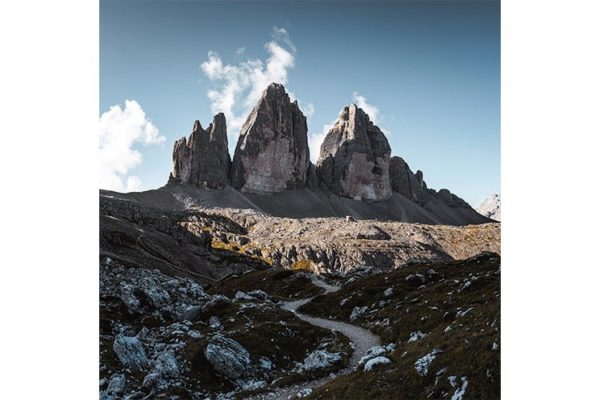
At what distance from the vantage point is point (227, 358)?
2089cm

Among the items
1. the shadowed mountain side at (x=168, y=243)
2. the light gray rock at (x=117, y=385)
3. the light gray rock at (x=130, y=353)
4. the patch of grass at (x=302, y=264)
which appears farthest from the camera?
the patch of grass at (x=302, y=264)

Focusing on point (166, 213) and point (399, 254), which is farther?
point (166, 213)

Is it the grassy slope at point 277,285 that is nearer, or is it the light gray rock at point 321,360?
the light gray rock at point 321,360

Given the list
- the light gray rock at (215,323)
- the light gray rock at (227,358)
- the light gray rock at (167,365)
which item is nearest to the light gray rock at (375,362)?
the light gray rock at (227,358)

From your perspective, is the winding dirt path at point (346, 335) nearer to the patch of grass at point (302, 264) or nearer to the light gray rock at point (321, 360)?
the light gray rock at point (321, 360)

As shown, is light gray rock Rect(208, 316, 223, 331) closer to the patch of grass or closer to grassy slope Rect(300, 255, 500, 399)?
grassy slope Rect(300, 255, 500, 399)

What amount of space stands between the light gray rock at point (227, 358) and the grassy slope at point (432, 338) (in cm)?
590

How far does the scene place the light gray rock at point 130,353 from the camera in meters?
21.3

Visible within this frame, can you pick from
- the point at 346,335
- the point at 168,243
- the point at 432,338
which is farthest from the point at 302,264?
the point at 432,338

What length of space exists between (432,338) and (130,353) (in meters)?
16.5
